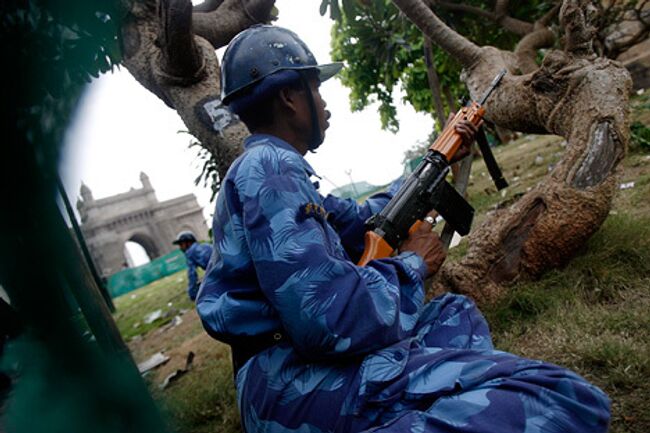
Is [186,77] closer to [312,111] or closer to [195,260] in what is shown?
[312,111]

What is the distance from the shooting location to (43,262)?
1.13 metres

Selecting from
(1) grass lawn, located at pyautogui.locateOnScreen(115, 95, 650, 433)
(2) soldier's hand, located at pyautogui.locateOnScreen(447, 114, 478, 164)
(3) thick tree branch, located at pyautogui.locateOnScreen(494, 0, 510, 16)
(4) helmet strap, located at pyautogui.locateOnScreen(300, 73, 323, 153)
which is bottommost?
(1) grass lawn, located at pyautogui.locateOnScreen(115, 95, 650, 433)

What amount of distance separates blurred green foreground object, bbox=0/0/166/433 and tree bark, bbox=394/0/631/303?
2.07 meters

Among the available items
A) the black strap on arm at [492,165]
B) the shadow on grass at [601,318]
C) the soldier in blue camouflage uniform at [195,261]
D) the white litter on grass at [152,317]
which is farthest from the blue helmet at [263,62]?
the white litter on grass at [152,317]

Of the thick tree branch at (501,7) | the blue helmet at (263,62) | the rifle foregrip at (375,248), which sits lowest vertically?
the rifle foregrip at (375,248)

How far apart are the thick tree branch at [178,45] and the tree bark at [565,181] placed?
6.90 ft

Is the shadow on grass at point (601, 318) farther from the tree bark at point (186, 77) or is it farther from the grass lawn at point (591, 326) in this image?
the tree bark at point (186, 77)

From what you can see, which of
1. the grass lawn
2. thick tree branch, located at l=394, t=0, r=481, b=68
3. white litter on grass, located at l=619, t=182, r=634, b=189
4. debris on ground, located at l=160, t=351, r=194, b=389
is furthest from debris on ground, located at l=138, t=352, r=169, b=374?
white litter on grass, located at l=619, t=182, r=634, b=189

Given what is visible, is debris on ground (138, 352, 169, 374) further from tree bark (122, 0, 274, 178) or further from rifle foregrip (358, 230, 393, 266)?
rifle foregrip (358, 230, 393, 266)

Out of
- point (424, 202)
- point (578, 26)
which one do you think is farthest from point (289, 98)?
point (578, 26)

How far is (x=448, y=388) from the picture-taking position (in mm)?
1089

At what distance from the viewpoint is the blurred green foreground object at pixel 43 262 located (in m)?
1.09

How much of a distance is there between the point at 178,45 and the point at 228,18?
0.95 metres

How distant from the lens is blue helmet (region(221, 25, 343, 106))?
1.50 metres
